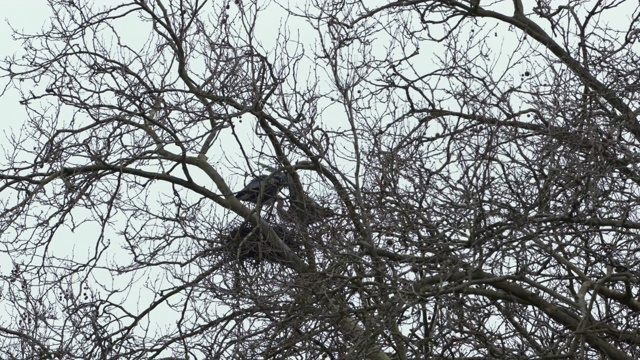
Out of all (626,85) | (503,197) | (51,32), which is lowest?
(503,197)

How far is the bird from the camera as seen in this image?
8.80 metres

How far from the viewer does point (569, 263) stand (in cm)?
707

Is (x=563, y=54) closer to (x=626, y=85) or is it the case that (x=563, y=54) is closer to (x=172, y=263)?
(x=626, y=85)

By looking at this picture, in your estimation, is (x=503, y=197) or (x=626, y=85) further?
(x=626, y=85)

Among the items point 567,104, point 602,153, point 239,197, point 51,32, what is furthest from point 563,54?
point 51,32

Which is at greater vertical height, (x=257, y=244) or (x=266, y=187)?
(x=266, y=187)

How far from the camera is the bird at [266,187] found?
880 cm

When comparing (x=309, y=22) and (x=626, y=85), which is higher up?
(x=309, y=22)

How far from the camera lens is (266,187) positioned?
30.1 ft

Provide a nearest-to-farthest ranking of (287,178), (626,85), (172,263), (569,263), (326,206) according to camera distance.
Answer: (569,263)
(626,85)
(326,206)
(287,178)
(172,263)

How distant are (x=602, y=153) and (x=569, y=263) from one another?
0.76 m

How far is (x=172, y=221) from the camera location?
9914 millimetres

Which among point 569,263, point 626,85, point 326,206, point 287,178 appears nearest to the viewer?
point 569,263

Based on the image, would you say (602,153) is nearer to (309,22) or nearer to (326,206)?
(326,206)
